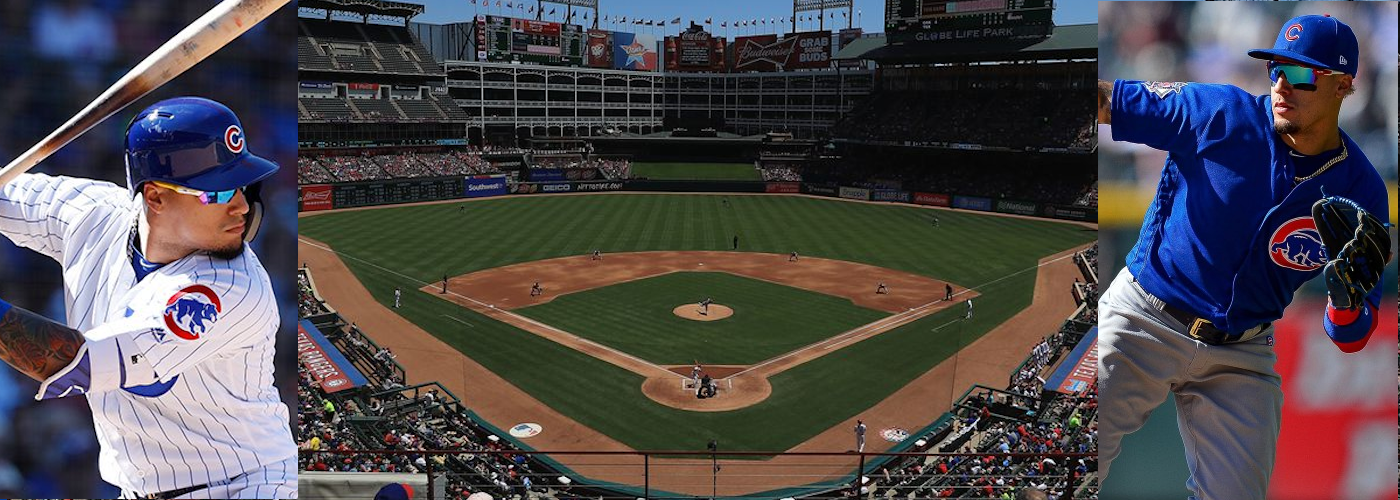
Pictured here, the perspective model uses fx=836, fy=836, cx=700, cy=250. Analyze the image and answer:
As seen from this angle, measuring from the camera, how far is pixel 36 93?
3438mm

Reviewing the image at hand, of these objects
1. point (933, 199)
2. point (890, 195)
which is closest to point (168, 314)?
point (933, 199)

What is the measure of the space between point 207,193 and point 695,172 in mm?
51803

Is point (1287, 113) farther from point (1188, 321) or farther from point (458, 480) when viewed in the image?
point (458, 480)

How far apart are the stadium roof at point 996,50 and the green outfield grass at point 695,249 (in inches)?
444

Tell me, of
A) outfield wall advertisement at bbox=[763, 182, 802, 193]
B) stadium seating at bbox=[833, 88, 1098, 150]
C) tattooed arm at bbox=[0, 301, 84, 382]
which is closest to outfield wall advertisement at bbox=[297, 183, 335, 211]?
outfield wall advertisement at bbox=[763, 182, 802, 193]

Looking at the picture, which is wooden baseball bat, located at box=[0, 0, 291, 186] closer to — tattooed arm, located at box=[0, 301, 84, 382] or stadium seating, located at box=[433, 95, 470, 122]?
tattooed arm, located at box=[0, 301, 84, 382]

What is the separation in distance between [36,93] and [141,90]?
1918mm

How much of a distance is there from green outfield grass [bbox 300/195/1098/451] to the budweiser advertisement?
2072 centimetres

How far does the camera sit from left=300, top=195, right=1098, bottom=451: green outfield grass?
15.2 meters

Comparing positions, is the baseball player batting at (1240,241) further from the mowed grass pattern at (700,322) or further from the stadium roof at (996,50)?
the stadium roof at (996,50)

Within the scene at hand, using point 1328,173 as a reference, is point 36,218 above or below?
below

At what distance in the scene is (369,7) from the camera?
50969mm

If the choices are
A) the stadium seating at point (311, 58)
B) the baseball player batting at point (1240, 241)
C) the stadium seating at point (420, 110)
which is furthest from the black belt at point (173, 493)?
the stadium seating at point (420, 110)

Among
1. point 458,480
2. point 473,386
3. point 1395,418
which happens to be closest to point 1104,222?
point 1395,418
